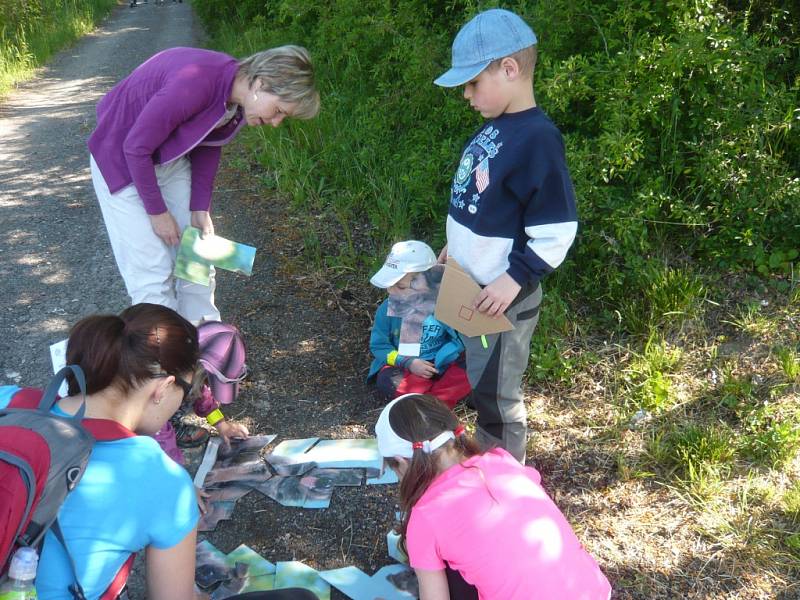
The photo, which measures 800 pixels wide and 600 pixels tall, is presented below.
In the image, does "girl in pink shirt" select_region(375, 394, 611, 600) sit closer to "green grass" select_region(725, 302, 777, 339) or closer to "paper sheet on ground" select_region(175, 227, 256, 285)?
"paper sheet on ground" select_region(175, 227, 256, 285)

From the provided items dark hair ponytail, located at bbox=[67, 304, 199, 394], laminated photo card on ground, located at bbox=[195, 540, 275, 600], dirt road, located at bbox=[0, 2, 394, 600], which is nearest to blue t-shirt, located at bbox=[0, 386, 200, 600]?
dark hair ponytail, located at bbox=[67, 304, 199, 394]

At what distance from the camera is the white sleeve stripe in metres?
2.13

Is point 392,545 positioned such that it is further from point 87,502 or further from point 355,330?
point 355,330

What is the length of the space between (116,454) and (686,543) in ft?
6.66

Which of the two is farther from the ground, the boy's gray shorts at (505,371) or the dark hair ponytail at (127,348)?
the dark hair ponytail at (127,348)

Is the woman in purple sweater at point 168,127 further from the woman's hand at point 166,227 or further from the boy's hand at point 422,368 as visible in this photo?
the boy's hand at point 422,368

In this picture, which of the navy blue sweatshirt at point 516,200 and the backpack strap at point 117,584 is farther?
the navy blue sweatshirt at point 516,200

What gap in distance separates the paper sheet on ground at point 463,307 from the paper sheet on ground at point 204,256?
957mm

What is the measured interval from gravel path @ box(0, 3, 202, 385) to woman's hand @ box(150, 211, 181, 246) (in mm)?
1241

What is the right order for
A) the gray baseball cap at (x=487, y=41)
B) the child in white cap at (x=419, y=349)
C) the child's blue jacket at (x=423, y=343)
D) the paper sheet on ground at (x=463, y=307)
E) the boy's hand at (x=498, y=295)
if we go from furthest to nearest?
the child's blue jacket at (x=423, y=343) → the child in white cap at (x=419, y=349) → the paper sheet on ground at (x=463, y=307) → the boy's hand at (x=498, y=295) → the gray baseball cap at (x=487, y=41)

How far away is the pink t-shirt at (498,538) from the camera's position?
1694mm

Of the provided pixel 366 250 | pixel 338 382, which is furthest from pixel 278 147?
pixel 338 382

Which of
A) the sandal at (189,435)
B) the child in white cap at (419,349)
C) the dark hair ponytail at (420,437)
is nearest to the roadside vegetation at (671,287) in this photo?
the child in white cap at (419,349)

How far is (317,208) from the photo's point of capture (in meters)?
5.24
